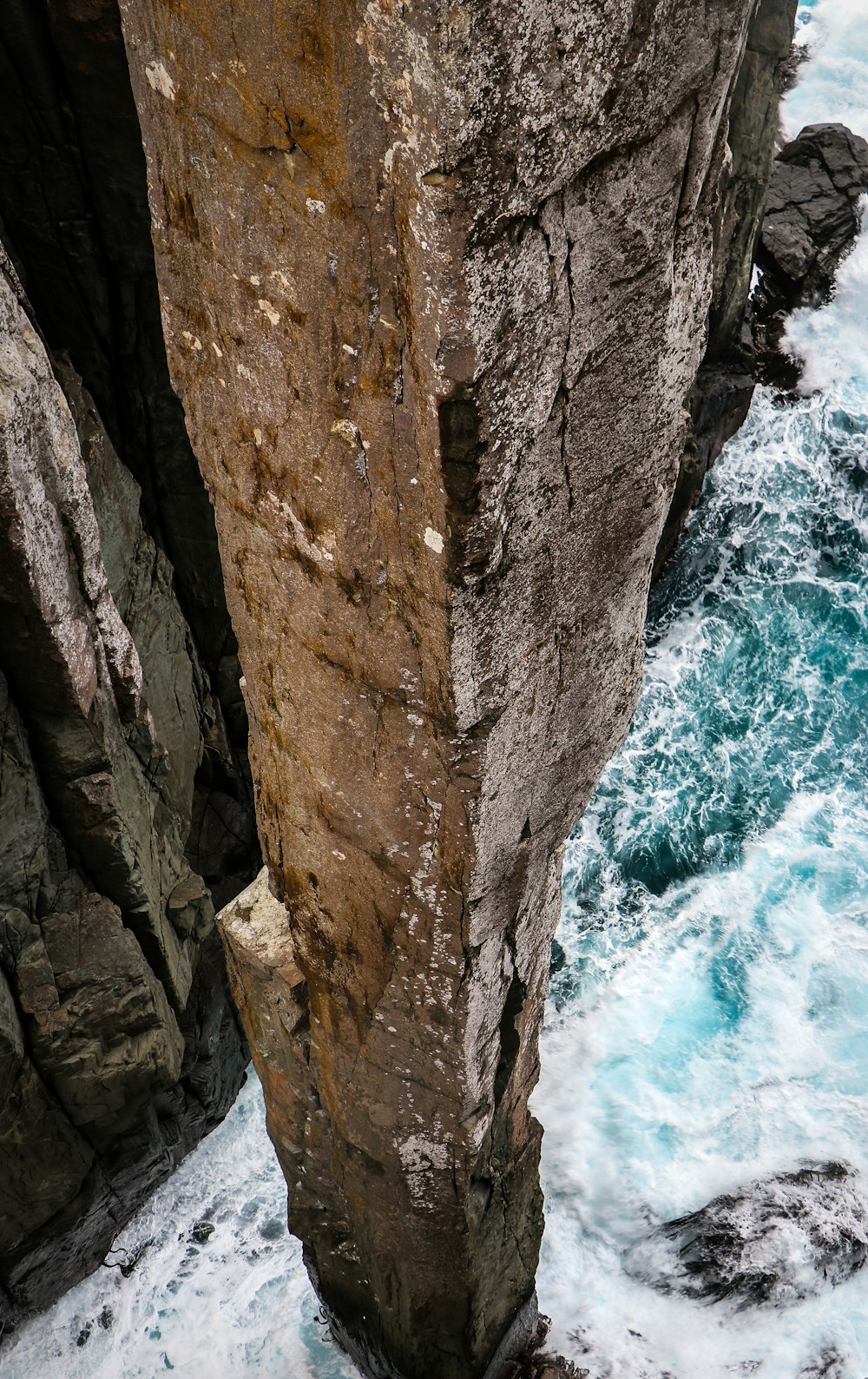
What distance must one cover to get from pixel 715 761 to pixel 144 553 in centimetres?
419

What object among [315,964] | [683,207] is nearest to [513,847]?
[315,964]

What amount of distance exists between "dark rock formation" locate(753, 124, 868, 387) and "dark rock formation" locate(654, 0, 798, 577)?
2.80 ft

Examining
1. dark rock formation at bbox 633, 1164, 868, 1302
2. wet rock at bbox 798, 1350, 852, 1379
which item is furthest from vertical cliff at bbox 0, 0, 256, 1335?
wet rock at bbox 798, 1350, 852, 1379

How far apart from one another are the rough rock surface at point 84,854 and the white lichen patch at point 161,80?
1.60 meters

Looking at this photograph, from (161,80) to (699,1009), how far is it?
5.06 meters

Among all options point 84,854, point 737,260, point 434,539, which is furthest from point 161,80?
point 737,260

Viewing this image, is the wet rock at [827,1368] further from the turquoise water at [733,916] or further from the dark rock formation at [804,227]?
the dark rock formation at [804,227]

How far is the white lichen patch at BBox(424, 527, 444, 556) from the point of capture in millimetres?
1712

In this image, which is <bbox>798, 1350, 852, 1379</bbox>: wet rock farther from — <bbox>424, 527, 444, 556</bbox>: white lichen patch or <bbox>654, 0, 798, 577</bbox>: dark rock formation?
<bbox>654, 0, 798, 577</bbox>: dark rock formation

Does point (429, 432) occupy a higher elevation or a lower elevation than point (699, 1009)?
higher

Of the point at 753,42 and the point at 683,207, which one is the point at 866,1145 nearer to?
the point at 683,207

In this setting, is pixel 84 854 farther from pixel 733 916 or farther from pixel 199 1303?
pixel 733 916

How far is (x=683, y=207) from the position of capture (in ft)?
5.78

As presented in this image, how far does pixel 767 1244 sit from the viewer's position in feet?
14.4
